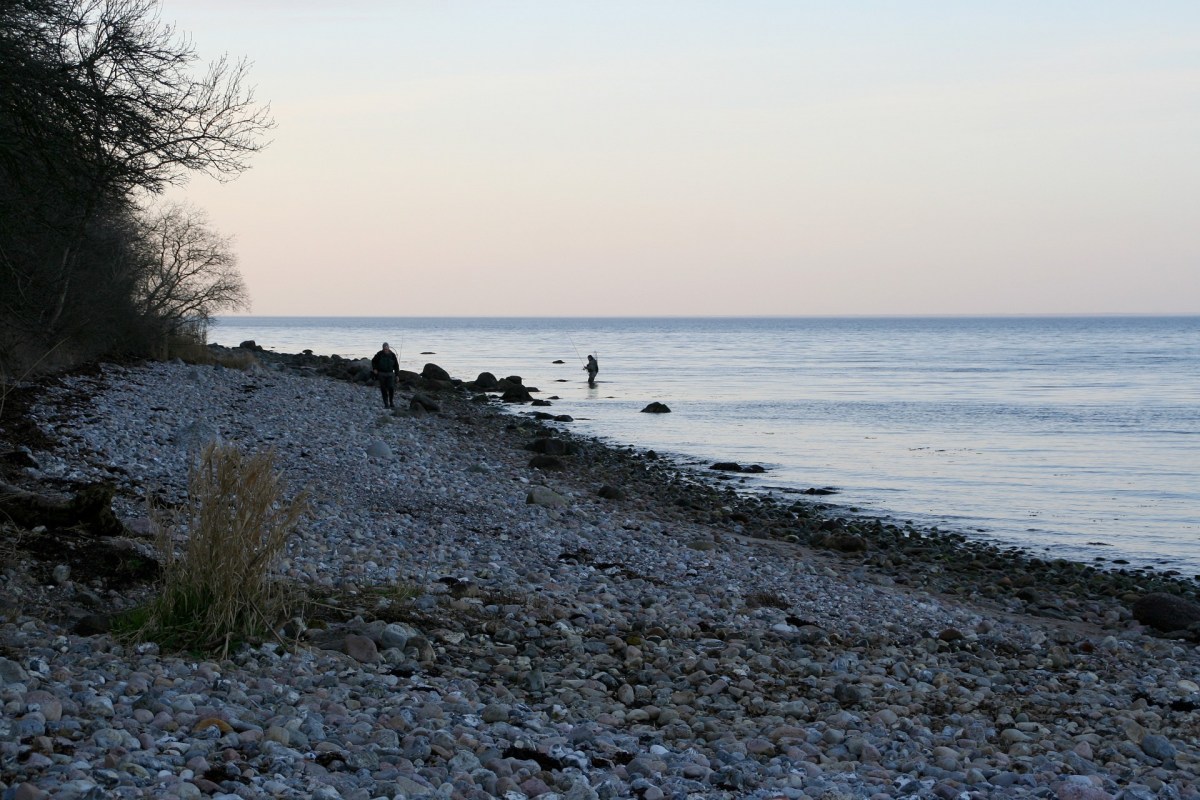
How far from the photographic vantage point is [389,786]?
194 inches

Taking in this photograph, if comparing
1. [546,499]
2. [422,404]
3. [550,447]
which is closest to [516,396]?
[422,404]

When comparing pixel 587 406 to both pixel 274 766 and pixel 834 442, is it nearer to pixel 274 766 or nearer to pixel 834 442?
pixel 834 442

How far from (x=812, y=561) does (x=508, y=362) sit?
60932mm

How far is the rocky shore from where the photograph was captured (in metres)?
5.25

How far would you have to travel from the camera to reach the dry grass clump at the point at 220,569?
675 cm

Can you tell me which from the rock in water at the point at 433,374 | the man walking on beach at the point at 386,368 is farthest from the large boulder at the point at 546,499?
the rock in water at the point at 433,374

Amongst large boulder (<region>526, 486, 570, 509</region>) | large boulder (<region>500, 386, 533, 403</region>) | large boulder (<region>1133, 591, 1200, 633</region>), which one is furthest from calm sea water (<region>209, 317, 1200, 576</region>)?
large boulder (<region>526, 486, 570, 509</region>)

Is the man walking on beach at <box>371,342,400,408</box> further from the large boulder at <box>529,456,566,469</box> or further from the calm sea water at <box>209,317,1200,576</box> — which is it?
the calm sea water at <box>209,317,1200,576</box>

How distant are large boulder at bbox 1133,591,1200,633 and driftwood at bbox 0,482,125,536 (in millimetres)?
10540

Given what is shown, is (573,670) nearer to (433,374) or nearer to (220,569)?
(220,569)

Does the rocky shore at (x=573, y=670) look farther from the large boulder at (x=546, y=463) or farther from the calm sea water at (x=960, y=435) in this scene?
the large boulder at (x=546, y=463)

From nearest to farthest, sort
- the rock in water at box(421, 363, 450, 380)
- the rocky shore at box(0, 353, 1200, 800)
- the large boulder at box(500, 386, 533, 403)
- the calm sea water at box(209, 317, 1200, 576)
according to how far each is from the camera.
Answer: the rocky shore at box(0, 353, 1200, 800)
the calm sea water at box(209, 317, 1200, 576)
the large boulder at box(500, 386, 533, 403)
the rock in water at box(421, 363, 450, 380)

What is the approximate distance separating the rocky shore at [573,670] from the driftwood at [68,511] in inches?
8.6

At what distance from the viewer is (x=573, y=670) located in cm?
739
